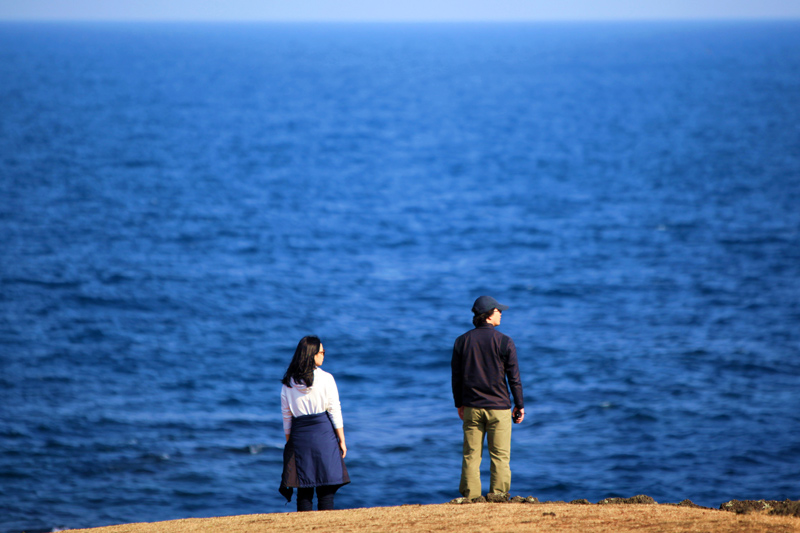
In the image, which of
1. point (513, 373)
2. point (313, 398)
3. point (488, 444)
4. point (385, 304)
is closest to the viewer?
point (313, 398)

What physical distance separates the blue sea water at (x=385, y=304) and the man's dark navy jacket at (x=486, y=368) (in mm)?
9406

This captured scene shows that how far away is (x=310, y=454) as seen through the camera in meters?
9.30

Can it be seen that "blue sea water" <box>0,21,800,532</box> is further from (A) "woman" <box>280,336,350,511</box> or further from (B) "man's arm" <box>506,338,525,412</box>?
(B) "man's arm" <box>506,338,525,412</box>

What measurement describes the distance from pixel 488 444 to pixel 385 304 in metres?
23.3

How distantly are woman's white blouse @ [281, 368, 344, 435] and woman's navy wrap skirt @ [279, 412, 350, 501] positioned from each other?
0.08 m

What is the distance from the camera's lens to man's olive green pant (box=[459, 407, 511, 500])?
9.90 meters

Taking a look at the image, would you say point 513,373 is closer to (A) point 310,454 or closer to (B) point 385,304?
(A) point 310,454

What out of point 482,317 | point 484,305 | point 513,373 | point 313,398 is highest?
point 484,305

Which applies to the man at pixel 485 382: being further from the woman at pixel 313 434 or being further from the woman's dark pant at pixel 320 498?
the woman's dark pant at pixel 320 498

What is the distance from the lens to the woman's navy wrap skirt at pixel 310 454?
927cm

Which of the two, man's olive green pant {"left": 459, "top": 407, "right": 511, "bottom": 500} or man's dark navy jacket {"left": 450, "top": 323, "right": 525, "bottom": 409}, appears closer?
man's dark navy jacket {"left": 450, "top": 323, "right": 525, "bottom": 409}

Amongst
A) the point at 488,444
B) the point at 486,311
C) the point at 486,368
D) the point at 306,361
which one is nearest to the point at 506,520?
the point at 488,444

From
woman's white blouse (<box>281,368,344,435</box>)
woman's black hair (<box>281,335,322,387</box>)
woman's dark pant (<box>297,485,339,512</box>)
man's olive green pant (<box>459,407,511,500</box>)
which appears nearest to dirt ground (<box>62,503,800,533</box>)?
woman's dark pant (<box>297,485,339,512</box>)

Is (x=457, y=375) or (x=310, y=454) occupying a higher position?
(x=457, y=375)
